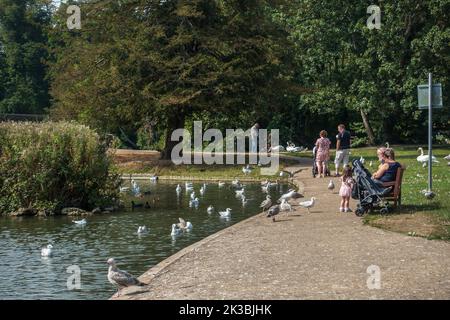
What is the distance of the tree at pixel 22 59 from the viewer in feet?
258

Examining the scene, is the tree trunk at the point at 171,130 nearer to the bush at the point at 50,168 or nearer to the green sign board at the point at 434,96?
the bush at the point at 50,168

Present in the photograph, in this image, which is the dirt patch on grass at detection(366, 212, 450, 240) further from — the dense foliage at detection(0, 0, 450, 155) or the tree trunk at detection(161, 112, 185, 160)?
the tree trunk at detection(161, 112, 185, 160)

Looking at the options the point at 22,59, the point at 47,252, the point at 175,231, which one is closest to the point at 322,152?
the point at 175,231

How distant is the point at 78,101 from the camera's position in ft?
130

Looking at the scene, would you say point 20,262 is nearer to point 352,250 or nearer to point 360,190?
point 352,250

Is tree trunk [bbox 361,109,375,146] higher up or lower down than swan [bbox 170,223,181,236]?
higher up

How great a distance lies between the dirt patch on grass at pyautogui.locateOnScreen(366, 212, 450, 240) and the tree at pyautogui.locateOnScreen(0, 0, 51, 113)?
2553 inches

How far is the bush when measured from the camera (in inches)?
930

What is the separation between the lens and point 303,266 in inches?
496

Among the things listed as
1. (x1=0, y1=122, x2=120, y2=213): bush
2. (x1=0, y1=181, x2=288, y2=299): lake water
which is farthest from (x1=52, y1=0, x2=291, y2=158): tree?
(x1=0, y1=122, x2=120, y2=213): bush

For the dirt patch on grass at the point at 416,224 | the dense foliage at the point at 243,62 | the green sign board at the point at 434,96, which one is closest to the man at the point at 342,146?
the dense foliage at the point at 243,62

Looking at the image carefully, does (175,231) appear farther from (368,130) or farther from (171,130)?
(368,130)
